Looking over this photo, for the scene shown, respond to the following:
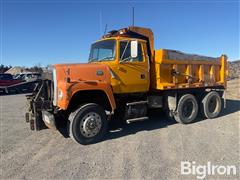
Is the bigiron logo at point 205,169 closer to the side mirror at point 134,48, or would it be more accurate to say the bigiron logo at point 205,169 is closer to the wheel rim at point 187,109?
the side mirror at point 134,48

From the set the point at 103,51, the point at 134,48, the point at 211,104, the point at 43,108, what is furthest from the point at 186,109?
the point at 43,108

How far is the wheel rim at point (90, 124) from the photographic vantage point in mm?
5570

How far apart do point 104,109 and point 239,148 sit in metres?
3.43

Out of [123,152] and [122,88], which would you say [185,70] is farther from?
[123,152]

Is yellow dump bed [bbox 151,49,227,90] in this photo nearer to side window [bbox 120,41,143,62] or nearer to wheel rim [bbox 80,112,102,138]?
side window [bbox 120,41,143,62]

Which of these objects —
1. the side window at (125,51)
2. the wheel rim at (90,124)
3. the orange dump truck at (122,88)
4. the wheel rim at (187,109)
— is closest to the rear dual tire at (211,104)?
the orange dump truck at (122,88)

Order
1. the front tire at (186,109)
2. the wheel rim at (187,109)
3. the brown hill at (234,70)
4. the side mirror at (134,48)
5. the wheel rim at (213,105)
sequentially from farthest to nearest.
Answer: the brown hill at (234,70) < the wheel rim at (213,105) < the wheel rim at (187,109) < the front tire at (186,109) < the side mirror at (134,48)

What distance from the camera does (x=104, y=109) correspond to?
621 cm

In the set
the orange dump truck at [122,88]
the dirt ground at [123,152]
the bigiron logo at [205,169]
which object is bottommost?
the bigiron logo at [205,169]

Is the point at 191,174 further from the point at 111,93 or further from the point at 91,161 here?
the point at 111,93

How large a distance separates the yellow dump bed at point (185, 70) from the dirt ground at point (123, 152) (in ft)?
4.69

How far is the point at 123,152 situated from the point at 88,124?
45.8 inches

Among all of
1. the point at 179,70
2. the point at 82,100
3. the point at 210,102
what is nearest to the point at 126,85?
the point at 82,100

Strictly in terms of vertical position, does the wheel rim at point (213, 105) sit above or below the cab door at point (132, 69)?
below
